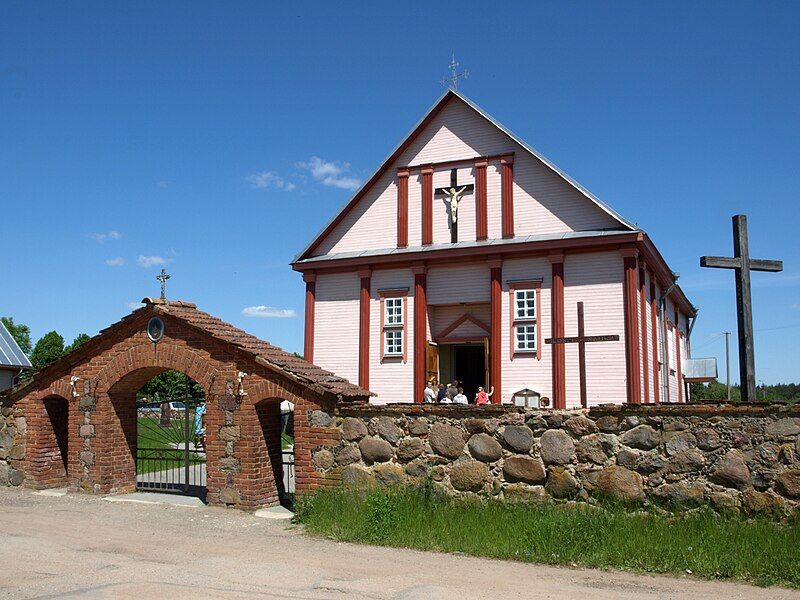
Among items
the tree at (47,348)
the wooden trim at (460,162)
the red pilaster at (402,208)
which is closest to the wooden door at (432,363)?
the red pilaster at (402,208)

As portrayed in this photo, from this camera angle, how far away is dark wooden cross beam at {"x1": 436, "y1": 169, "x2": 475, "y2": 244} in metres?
21.9

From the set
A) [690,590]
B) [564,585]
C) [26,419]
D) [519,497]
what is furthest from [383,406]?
[26,419]

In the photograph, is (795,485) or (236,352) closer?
(795,485)

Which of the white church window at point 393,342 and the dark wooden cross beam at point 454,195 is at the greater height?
the dark wooden cross beam at point 454,195

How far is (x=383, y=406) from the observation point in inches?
446

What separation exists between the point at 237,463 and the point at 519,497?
4.87 meters

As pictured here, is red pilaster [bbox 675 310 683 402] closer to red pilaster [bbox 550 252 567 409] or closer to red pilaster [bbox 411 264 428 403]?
red pilaster [bbox 550 252 567 409]

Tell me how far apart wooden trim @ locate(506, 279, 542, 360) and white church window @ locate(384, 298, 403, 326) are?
130 inches

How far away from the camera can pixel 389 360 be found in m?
22.0

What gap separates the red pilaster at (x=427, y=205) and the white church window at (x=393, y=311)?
1898mm

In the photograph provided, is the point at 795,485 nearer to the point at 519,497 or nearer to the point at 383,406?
the point at 519,497

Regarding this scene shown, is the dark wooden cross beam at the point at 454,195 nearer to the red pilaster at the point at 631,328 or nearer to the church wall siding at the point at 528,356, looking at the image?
the church wall siding at the point at 528,356

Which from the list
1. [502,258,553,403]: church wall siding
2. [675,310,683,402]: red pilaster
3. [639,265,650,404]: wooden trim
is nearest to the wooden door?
[502,258,553,403]: church wall siding

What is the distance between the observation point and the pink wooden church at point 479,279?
1977 cm
